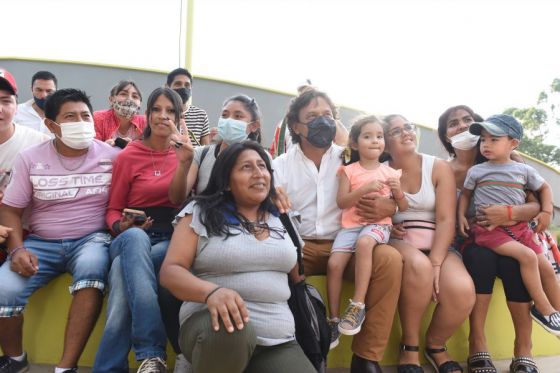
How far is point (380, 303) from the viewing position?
2.65 metres

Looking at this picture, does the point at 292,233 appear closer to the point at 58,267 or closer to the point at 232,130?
the point at 232,130

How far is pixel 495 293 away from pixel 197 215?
7.90ft

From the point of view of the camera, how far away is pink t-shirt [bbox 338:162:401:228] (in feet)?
9.81

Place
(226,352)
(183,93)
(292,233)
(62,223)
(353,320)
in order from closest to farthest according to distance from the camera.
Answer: (226,352) < (292,233) < (353,320) < (62,223) < (183,93)

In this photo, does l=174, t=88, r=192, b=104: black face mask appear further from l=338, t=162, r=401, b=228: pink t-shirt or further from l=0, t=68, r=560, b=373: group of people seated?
l=338, t=162, r=401, b=228: pink t-shirt

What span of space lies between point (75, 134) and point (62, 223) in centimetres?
60

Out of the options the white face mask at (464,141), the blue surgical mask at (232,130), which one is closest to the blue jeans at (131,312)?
the blue surgical mask at (232,130)

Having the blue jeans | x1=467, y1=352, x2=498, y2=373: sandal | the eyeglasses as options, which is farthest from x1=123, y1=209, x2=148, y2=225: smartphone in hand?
x1=467, y1=352, x2=498, y2=373: sandal

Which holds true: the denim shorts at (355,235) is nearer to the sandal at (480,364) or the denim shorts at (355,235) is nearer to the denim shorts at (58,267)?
the sandal at (480,364)

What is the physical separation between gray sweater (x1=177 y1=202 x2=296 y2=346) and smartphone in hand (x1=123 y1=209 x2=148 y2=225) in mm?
750

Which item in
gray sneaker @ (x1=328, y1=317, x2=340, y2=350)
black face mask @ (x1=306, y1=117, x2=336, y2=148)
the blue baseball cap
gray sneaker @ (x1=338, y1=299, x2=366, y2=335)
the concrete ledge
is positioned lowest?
the concrete ledge

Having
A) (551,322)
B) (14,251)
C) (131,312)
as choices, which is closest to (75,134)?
(14,251)

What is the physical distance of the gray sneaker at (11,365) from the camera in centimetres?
258

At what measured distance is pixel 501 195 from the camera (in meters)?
3.04
